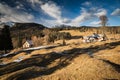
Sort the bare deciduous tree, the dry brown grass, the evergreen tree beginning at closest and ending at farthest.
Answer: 1. the dry brown grass
2. the evergreen tree
3. the bare deciduous tree

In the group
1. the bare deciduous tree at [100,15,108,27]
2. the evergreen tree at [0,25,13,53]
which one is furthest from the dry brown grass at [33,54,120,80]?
the bare deciduous tree at [100,15,108,27]

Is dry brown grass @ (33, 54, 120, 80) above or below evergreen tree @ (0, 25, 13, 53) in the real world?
below

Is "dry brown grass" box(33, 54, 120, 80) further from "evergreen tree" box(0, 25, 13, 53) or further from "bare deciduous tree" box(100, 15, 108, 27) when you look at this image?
"bare deciduous tree" box(100, 15, 108, 27)

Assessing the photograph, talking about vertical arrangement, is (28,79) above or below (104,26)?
below

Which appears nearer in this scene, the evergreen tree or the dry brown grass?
the dry brown grass

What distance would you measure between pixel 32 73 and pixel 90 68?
33.5ft

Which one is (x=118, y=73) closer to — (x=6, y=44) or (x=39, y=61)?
(x=39, y=61)

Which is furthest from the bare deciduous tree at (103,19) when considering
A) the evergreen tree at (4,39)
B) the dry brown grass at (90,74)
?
the dry brown grass at (90,74)

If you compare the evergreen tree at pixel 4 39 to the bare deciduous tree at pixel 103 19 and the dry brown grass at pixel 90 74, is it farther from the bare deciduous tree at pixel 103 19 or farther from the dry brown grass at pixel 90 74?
the bare deciduous tree at pixel 103 19

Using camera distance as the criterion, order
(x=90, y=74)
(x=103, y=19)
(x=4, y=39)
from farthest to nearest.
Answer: (x=103, y=19) → (x=4, y=39) → (x=90, y=74)

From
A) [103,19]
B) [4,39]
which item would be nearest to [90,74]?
[4,39]

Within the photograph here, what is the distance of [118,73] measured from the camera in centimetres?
2561

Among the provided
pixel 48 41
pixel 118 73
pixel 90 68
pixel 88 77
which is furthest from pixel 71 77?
pixel 48 41

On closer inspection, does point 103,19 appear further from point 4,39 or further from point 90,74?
point 90,74
